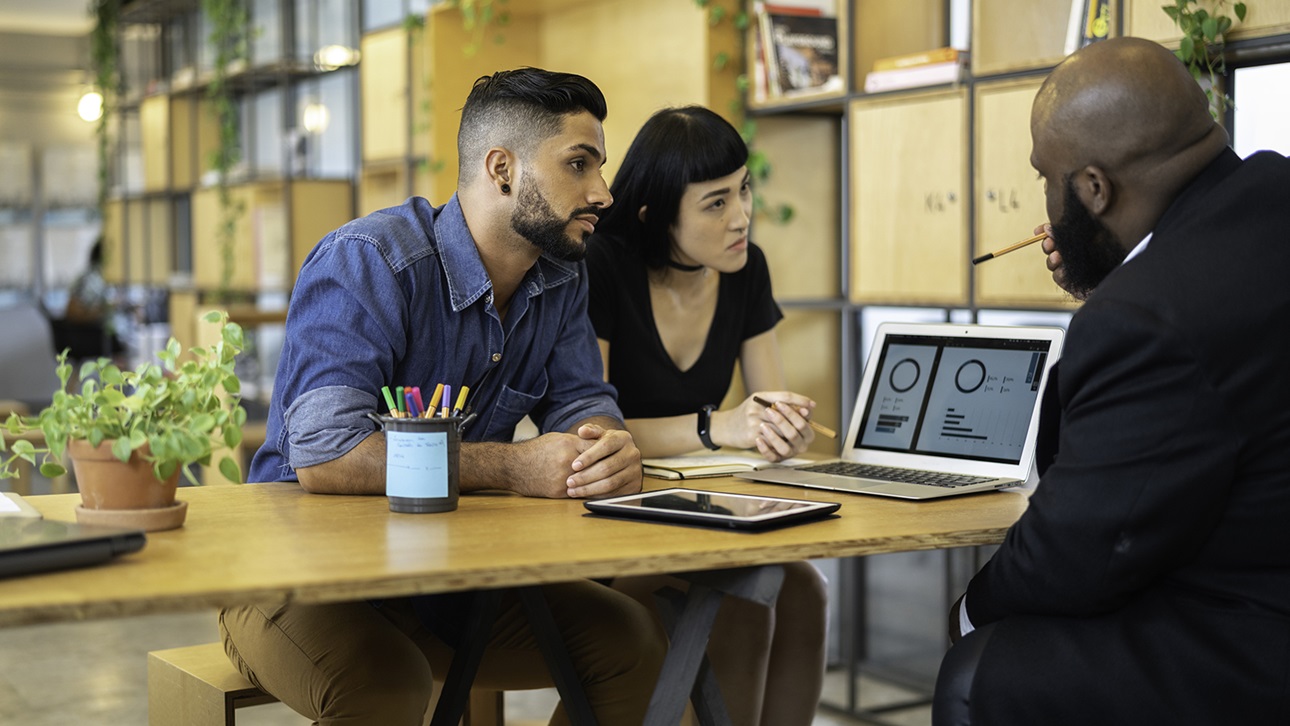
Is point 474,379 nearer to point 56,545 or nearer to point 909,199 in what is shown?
point 56,545

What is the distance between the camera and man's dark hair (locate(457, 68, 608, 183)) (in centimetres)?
215

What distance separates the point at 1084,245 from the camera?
1.71 meters

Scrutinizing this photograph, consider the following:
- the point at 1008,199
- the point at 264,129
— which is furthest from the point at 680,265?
the point at 264,129

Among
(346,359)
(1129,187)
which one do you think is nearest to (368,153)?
(346,359)

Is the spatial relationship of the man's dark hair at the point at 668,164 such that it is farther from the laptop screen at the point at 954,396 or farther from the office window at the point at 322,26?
the office window at the point at 322,26

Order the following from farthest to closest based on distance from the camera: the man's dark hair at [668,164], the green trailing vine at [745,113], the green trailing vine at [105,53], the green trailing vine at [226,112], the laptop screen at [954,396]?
the green trailing vine at [105,53]
the green trailing vine at [226,112]
the green trailing vine at [745,113]
the man's dark hair at [668,164]
the laptop screen at [954,396]

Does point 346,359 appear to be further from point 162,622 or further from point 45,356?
point 45,356

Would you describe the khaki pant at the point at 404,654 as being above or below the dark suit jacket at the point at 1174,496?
below

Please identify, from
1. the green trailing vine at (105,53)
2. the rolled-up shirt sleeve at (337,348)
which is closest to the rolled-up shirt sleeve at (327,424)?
the rolled-up shirt sleeve at (337,348)

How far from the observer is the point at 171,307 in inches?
311

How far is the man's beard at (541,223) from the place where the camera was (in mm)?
2152

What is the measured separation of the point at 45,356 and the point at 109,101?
175 inches

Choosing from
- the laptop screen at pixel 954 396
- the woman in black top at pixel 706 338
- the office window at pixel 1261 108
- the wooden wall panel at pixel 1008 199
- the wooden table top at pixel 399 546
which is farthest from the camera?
the wooden wall panel at pixel 1008 199

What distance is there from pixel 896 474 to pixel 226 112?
6014mm
